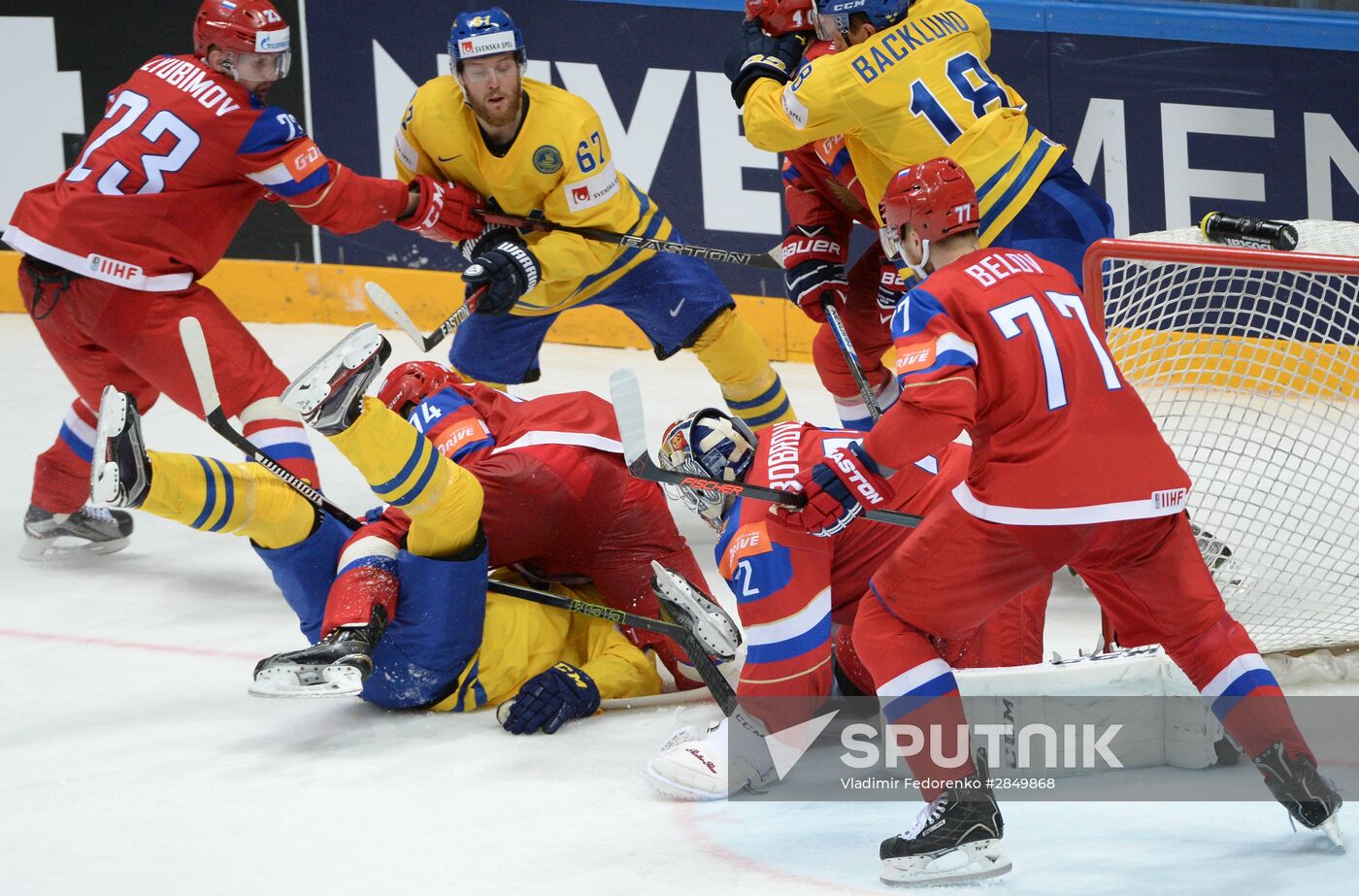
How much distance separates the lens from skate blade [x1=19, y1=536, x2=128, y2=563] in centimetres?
506

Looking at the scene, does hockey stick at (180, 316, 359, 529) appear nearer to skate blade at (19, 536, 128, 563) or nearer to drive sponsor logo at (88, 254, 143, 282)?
drive sponsor logo at (88, 254, 143, 282)

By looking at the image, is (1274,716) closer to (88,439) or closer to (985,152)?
(985,152)

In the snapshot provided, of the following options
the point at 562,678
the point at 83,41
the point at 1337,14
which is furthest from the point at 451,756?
the point at 83,41

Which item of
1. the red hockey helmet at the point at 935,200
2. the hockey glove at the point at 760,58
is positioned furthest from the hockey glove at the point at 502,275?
the red hockey helmet at the point at 935,200

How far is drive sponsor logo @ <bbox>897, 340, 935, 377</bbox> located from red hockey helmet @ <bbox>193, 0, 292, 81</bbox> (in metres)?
2.55

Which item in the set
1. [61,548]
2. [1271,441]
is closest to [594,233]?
[61,548]

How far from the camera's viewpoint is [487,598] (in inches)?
147

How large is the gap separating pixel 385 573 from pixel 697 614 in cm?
65

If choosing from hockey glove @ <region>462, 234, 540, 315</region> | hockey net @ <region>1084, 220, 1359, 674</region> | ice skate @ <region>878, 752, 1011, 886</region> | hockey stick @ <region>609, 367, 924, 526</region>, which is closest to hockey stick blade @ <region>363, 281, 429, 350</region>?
hockey glove @ <region>462, 234, 540, 315</region>

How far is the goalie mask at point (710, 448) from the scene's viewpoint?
135 inches

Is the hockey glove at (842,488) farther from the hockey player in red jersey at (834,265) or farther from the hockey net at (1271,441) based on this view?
the hockey player in red jersey at (834,265)

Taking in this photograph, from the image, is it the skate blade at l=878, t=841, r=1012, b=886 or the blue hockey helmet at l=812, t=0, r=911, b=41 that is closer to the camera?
the skate blade at l=878, t=841, r=1012, b=886

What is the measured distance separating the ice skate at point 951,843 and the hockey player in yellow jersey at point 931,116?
6.17ft

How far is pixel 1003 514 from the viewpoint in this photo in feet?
9.20
